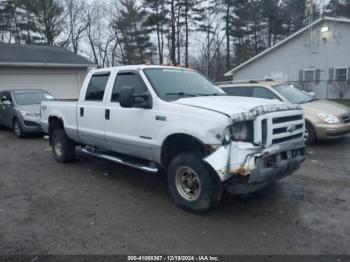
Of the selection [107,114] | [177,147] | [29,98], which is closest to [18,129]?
[29,98]

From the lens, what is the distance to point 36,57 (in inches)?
745

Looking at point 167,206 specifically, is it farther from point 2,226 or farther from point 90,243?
point 2,226

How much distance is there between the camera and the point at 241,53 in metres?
36.8

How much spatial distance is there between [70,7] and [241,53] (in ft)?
72.1

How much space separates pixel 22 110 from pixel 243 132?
29.6ft

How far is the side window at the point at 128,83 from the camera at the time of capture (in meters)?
4.96

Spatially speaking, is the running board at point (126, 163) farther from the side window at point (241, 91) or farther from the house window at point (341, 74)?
the house window at point (341, 74)

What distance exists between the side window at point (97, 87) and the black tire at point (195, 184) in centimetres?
219

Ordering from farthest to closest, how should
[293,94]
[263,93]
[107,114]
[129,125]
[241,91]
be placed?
[241,91] → [293,94] → [263,93] → [107,114] → [129,125]

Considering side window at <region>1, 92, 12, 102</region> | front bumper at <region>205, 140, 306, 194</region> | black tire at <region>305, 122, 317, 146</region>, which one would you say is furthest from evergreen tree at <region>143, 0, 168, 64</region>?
front bumper at <region>205, 140, 306, 194</region>

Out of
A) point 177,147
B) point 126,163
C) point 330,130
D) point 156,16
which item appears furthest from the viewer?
point 156,16

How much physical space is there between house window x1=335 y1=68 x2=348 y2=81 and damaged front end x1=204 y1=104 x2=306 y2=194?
18068mm

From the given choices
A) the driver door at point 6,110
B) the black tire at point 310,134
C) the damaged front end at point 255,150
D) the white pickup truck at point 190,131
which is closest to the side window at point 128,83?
the white pickup truck at point 190,131

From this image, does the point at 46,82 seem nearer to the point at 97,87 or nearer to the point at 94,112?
the point at 97,87
